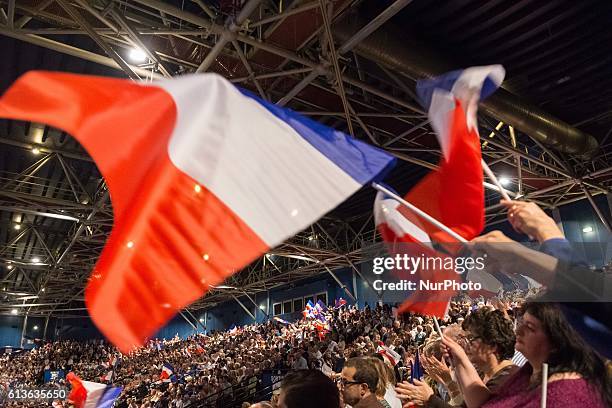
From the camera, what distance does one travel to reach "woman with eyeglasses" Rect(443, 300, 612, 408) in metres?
1.55

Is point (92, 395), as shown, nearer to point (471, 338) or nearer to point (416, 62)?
point (471, 338)

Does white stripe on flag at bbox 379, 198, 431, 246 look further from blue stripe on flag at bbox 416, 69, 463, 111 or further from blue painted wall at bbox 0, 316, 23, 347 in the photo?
blue painted wall at bbox 0, 316, 23, 347

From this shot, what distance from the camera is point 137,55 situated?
736 centimetres

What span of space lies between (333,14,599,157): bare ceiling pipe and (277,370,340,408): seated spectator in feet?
19.6

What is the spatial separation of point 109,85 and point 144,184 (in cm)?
59

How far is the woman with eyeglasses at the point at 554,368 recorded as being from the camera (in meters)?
1.55

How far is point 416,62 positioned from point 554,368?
6.48 metres

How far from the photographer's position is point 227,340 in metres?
26.8

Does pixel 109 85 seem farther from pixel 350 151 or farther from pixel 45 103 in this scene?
pixel 350 151

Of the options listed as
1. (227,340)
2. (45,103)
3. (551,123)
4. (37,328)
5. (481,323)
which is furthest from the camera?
(37,328)

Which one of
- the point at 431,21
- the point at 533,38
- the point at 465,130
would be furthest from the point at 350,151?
the point at 533,38

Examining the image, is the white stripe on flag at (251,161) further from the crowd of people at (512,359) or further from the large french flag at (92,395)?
the large french flag at (92,395)

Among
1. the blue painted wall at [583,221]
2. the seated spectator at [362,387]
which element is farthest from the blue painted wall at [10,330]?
the seated spectator at [362,387]

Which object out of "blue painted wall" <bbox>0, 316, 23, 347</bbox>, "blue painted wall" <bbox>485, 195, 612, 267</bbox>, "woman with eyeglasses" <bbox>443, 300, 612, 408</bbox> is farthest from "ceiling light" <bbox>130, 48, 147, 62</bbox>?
"blue painted wall" <bbox>0, 316, 23, 347</bbox>
